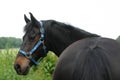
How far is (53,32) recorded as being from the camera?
21.2 feet

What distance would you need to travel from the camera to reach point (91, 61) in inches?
164

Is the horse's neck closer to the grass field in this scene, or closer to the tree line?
the tree line

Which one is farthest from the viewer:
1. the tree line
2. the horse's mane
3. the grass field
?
the tree line

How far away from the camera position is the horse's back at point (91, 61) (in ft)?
13.5

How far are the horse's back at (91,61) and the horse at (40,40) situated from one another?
5.72 ft

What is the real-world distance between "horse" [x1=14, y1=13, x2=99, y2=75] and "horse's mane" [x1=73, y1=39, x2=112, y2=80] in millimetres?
1996

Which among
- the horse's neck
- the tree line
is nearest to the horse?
the horse's neck

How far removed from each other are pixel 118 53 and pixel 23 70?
2475mm

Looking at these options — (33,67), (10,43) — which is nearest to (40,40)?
(33,67)

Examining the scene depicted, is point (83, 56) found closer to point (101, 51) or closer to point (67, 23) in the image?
point (101, 51)

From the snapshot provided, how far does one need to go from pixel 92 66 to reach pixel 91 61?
2.6 inches

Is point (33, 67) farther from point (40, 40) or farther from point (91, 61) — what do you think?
point (91, 61)

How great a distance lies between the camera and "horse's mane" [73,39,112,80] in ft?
13.4

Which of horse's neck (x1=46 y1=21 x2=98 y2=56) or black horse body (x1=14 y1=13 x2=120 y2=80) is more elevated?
black horse body (x1=14 y1=13 x2=120 y2=80)
